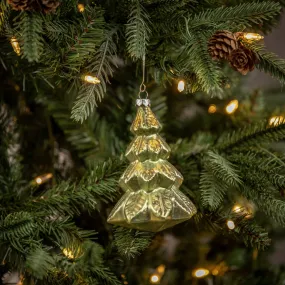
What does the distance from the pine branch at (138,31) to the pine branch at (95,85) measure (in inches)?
1.3

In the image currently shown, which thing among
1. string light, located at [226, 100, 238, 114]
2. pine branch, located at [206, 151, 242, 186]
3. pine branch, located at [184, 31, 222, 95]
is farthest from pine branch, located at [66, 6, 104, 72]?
string light, located at [226, 100, 238, 114]

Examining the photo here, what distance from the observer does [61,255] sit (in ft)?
2.35

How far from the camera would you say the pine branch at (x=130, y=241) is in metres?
0.68

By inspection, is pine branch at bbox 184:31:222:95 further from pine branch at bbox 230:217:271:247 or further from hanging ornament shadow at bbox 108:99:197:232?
pine branch at bbox 230:217:271:247

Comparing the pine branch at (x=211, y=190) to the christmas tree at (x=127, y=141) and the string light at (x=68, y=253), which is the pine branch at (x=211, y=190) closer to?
the christmas tree at (x=127, y=141)

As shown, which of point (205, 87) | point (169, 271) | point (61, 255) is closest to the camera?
point (205, 87)

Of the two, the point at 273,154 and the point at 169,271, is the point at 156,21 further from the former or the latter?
the point at 169,271

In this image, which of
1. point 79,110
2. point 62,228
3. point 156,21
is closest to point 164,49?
point 156,21

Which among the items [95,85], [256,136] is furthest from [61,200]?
[256,136]

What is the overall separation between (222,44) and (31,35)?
22 centimetres

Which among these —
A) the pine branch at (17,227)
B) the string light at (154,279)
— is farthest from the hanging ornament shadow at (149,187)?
the string light at (154,279)

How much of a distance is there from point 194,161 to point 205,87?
0.22 meters

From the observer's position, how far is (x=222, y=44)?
0.62m

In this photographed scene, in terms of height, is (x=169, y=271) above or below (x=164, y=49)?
below
